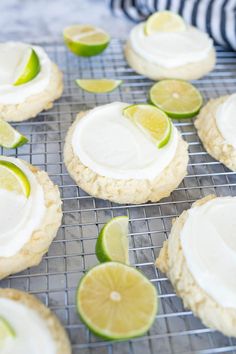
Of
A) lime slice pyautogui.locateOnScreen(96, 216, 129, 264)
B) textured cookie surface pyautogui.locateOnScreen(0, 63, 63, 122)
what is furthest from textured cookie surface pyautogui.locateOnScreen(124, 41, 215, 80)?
lime slice pyautogui.locateOnScreen(96, 216, 129, 264)

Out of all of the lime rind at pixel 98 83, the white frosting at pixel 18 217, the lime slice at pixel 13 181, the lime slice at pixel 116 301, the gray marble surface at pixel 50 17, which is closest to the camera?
the lime slice at pixel 116 301

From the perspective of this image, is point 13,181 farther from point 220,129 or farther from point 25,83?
point 220,129

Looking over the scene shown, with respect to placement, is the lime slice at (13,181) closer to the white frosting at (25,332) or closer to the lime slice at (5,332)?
the white frosting at (25,332)

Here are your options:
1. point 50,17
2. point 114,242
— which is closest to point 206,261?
point 114,242

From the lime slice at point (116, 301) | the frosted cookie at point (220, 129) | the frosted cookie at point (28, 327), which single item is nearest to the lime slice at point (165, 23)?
the frosted cookie at point (220, 129)

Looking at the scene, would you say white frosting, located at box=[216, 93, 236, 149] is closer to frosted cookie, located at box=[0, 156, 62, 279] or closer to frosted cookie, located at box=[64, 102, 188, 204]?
frosted cookie, located at box=[64, 102, 188, 204]

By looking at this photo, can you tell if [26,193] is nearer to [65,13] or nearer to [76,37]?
[76,37]
